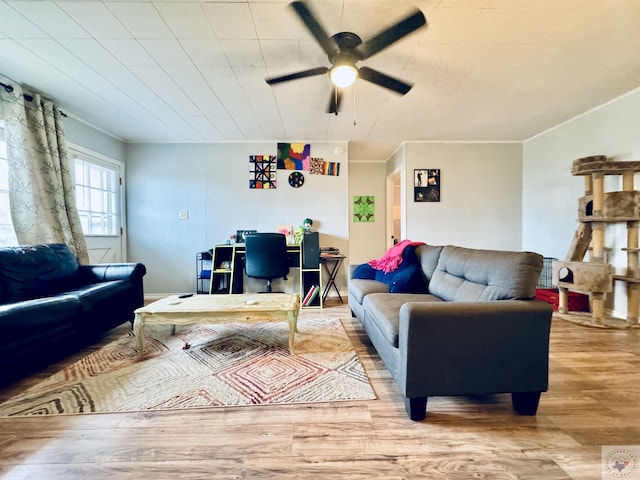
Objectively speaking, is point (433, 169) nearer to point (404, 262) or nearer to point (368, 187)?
point (368, 187)

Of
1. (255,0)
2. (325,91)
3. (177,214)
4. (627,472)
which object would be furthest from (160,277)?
(627,472)

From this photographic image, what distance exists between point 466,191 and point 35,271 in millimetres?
5252

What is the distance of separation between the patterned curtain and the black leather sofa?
392 millimetres

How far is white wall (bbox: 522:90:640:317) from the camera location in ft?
9.66

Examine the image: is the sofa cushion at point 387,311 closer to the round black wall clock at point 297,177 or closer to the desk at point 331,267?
the desk at point 331,267

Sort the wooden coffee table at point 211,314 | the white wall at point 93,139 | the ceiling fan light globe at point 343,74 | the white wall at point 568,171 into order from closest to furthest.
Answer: the ceiling fan light globe at point 343,74, the wooden coffee table at point 211,314, the white wall at point 568,171, the white wall at point 93,139

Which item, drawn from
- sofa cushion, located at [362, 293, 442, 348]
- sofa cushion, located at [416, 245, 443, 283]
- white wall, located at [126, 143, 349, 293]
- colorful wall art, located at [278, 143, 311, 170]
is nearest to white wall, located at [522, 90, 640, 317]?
sofa cushion, located at [416, 245, 443, 283]

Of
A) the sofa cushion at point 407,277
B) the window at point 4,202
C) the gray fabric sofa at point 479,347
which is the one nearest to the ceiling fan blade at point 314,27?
the gray fabric sofa at point 479,347

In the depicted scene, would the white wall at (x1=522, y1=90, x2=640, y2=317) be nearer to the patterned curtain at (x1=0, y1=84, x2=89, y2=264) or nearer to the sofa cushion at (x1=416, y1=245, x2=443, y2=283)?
the sofa cushion at (x1=416, y1=245, x2=443, y2=283)

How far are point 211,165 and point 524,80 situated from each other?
399 centimetres

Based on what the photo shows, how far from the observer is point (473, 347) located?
1.37m

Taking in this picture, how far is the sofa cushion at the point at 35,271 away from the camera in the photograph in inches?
87.3

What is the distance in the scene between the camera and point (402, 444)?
1245 millimetres

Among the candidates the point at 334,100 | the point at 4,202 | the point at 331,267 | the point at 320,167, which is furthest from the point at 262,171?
the point at 4,202
